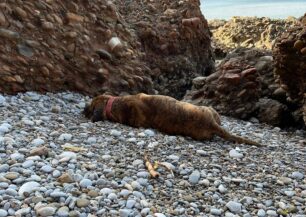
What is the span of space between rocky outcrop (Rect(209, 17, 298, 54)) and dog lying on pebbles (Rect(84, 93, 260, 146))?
52.0 feet

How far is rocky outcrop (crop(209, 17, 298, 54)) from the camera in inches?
901

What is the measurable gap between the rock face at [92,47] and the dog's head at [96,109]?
107 cm

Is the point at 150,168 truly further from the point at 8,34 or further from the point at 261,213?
the point at 8,34

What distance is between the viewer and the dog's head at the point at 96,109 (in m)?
7.08

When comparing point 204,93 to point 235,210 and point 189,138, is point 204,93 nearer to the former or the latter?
point 189,138

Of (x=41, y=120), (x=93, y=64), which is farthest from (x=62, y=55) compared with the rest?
(x=41, y=120)

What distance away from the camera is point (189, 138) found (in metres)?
6.70

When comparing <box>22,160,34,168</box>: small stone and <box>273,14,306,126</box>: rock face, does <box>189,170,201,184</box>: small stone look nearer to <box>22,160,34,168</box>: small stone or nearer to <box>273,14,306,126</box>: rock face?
<box>22,160,34,168</box>: small stone

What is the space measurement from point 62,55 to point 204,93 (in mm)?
3150

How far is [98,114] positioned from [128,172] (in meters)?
2.36

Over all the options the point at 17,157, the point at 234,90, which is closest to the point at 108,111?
the point at 17,157

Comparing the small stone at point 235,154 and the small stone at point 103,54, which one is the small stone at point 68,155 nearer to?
the small stone at point 235,154

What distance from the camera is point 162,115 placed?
6.85 metres

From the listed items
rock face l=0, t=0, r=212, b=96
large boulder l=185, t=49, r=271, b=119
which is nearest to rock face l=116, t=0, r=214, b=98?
rock face l=0, t=0, r=212, b=96
